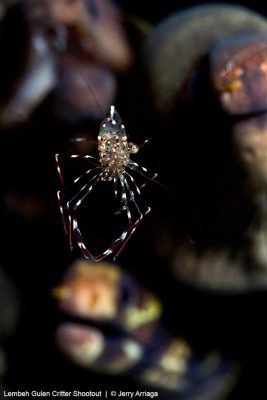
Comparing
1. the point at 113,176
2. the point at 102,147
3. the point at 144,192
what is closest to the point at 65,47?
the point at 102,147

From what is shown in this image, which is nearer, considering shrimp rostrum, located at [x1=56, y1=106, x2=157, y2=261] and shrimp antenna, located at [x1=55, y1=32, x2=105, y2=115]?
shrimp rostrum, located at [x1=56, y1=106, x2=157, y2=261]

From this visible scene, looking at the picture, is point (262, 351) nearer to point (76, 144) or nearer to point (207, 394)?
point (207, 394)

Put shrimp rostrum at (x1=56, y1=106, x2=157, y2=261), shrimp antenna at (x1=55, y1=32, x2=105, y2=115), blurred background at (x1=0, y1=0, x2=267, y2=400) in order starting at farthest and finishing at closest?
shrimp antenna at (x1=55, y1=32, x2=105, y2=115) < shrimp rostrum at (x1=56, y1=106, x2=157, y2=261) < blurred background at (x1=0, y1=0, x2=267, y2=400)

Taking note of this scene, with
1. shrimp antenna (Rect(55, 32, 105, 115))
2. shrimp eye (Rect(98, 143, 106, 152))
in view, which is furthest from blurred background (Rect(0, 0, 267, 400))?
shrimp eye (Rect(98, 143, 106, 152))

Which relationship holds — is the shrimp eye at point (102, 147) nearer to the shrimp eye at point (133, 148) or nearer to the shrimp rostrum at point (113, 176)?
the shrimp rostrum at point (113, 176)

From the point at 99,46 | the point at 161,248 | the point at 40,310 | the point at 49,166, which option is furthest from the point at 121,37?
the point at 40,310

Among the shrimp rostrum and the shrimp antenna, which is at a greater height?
the shrimp antenna

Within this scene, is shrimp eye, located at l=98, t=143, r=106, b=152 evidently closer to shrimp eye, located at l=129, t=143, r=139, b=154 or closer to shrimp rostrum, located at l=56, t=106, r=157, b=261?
shrimp rostrum, located at l=56, t=106, r=157, b=261

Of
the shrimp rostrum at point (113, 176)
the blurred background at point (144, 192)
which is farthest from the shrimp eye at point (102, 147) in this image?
the blurred background at point (144, 192)

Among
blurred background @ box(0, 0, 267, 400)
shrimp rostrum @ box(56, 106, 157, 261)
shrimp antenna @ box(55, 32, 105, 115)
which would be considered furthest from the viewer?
shrimp antenna @ box(55, 32, 105, 115)
